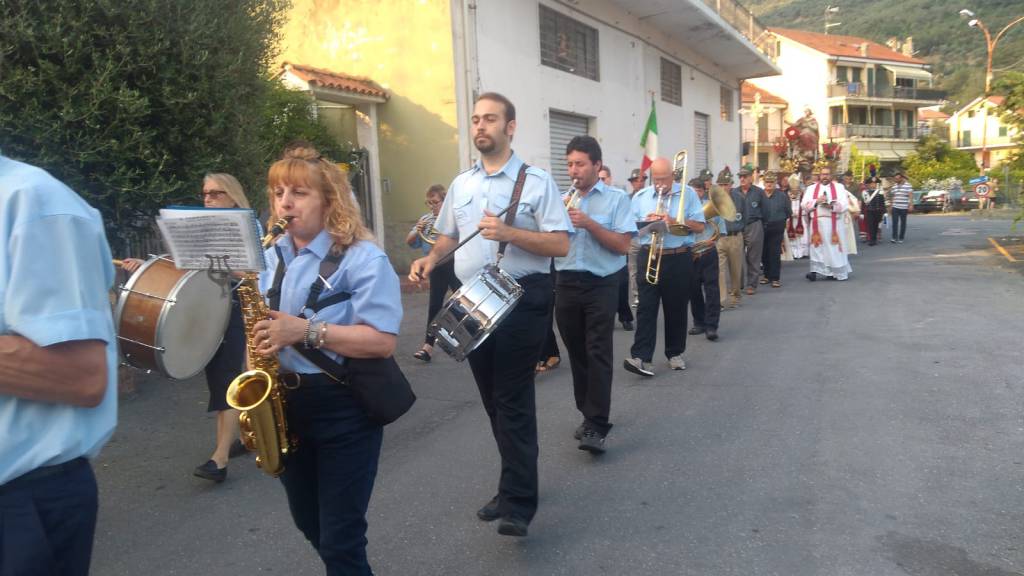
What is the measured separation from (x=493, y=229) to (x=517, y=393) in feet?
2.59

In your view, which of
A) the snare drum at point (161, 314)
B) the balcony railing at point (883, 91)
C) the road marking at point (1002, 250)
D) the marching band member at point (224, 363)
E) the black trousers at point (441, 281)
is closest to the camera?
the snare drum at point (161, 314)

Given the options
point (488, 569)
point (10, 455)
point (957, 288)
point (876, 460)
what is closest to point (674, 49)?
point (957, 288)

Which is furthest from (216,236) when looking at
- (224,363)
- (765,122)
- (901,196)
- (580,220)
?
(765,122)

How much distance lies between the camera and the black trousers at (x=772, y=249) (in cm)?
1339

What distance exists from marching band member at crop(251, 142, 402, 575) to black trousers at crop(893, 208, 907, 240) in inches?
844

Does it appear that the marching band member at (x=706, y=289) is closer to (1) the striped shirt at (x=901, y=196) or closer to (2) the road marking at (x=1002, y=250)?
(2) the road marking at (x=1002, y=250)

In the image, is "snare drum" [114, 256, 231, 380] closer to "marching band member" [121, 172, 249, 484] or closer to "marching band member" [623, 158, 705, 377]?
"marching band member" [121, 172, 249, 484]

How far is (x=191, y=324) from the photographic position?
3.79 meters

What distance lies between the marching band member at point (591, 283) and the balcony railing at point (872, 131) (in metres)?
62.7

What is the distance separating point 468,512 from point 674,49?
790 inches

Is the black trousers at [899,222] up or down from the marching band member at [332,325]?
down

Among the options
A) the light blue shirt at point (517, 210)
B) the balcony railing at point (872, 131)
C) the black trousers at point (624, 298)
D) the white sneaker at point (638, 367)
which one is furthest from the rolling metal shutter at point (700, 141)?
the balcony railing at point (872, 131)

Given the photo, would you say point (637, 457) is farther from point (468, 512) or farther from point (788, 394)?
point (788, 394)

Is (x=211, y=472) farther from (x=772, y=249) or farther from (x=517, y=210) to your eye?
(x=772, y=249)
